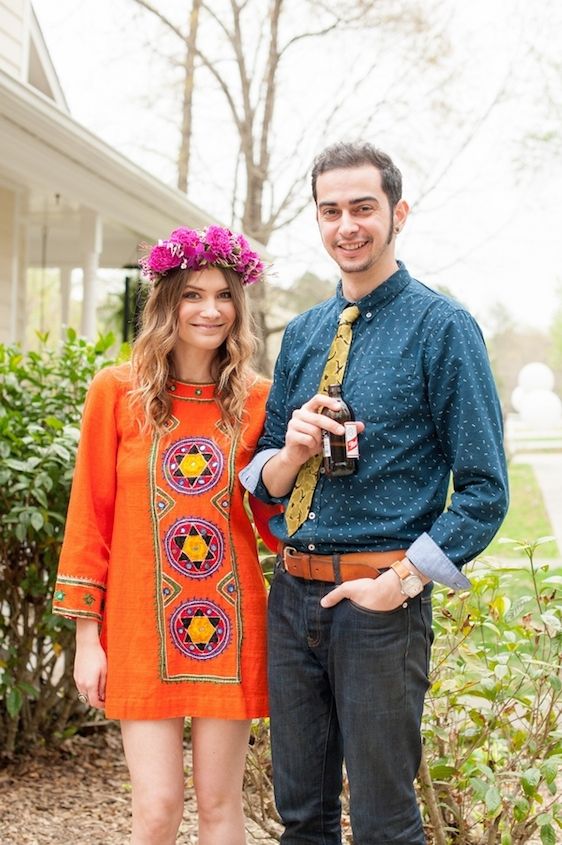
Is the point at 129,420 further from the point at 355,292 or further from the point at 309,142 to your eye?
the point at 309,142

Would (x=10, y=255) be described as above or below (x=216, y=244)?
above

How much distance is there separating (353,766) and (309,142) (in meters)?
17.8

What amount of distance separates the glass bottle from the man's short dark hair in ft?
1.78

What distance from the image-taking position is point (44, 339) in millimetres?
4453

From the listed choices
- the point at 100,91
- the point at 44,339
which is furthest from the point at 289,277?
the point at 44,339

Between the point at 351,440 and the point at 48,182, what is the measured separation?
22.1ft

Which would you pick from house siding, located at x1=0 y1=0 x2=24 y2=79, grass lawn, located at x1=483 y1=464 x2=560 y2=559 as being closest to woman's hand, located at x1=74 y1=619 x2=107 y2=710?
house siding, located at x1=0 y1=0 x2=24 y2=79

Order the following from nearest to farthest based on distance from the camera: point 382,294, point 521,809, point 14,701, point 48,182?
point 382,294, point 521,809, point 14,701, point 48,182

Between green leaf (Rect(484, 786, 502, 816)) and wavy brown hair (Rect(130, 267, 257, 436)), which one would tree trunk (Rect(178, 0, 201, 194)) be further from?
green leaf (Rect(484, 786, 502, 816))

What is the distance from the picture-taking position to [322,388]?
8.65 feet

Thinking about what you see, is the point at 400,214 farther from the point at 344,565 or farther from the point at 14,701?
the point at 14,701

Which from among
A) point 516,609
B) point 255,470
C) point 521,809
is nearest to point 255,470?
point 255,470

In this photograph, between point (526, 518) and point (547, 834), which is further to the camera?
point (526, 518)

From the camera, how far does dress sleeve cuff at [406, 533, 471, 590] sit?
2.37 meters
